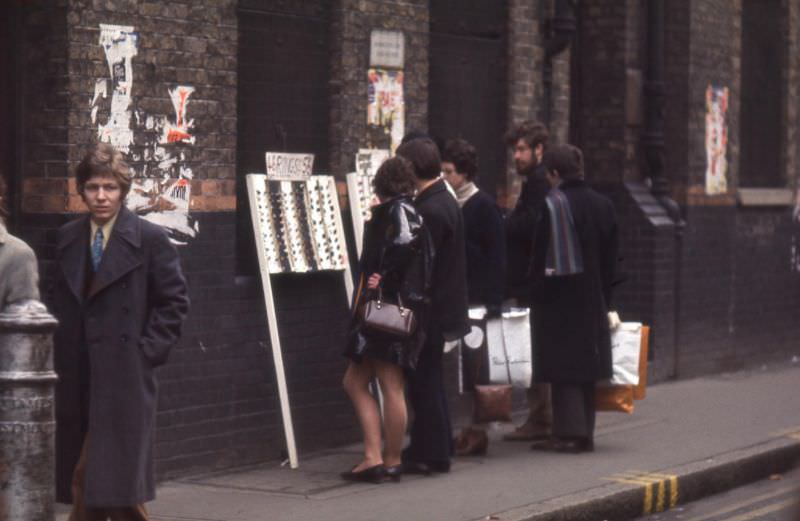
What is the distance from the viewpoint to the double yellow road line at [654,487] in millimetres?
9484

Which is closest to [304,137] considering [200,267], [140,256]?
[200,267]

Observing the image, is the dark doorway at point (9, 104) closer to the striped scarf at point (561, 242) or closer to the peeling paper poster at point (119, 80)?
the peeling paper poster at point (119, 80)

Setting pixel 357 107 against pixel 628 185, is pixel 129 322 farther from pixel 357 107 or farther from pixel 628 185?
pixel 628 185

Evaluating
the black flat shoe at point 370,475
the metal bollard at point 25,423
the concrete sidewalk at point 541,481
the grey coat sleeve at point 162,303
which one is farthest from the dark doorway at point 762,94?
the metal bollard at point 25,423

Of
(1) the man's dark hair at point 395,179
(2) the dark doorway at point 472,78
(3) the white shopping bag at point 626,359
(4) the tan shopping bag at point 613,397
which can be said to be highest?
(2) the dark doorway at point 472,78

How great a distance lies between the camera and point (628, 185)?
14656mm

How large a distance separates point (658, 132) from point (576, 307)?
4269 mm

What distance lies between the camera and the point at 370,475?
31.3 ft

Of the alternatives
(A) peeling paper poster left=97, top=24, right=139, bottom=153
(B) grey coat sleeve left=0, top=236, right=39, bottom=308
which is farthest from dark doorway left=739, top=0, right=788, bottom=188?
(B) grey coat sleeve left=0, top=236, right=39, bottom=308

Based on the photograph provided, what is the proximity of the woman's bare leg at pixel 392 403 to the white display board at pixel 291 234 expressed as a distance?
631mm

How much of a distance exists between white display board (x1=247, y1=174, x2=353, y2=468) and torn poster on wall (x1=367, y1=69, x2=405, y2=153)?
80 cm

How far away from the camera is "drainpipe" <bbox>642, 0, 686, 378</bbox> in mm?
14578

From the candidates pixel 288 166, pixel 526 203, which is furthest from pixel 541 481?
pixel 288 166

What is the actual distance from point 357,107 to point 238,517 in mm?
3242
